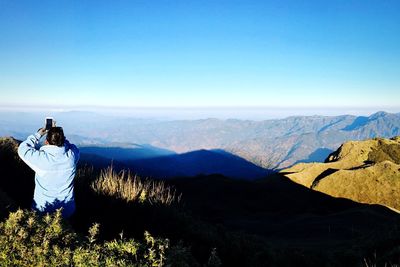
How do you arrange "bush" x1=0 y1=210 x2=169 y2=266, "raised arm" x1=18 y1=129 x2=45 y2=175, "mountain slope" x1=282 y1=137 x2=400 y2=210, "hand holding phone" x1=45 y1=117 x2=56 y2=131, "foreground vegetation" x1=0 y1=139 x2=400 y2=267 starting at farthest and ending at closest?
1. "mountain slope" x1=282 y1=137 x2=400 y2=210
2. "hand holding phone" x1=45 y1=117 x2=56 y2=131
3. "raised arm" x1=18 y1=129 x2=45 y2=175
4. "foreground vegetation" x1=0 y1=139 x2=400 y2=267
5. "bush" x1=0 y1=210 x2=169 y2=266

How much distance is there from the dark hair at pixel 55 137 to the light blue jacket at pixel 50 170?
0.24ft

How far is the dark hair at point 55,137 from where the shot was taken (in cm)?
612

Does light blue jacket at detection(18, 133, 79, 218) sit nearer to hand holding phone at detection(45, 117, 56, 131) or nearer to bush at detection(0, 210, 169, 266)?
hand holding phone at detection(45, 117, 56, 131)

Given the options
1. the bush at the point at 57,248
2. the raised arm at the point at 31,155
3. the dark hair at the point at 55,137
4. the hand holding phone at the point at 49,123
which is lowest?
the bush at the point at 57,248

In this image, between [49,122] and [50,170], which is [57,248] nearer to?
[50,170]

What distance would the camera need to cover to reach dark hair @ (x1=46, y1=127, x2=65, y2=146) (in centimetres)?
612

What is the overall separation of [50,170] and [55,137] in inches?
22.6

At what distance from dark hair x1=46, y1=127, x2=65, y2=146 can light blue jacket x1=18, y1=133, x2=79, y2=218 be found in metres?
0.07

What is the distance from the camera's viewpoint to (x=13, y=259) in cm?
347

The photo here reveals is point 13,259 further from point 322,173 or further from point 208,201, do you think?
point 322,173

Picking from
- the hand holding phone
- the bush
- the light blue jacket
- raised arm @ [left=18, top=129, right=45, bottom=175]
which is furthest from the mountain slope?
the bush

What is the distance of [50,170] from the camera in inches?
244

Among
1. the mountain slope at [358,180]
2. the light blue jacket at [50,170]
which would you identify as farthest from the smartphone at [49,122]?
the mountain slope at [358,180]

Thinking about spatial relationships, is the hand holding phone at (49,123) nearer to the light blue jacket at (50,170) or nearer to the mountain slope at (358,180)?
the light blue jacket at (50,170)
